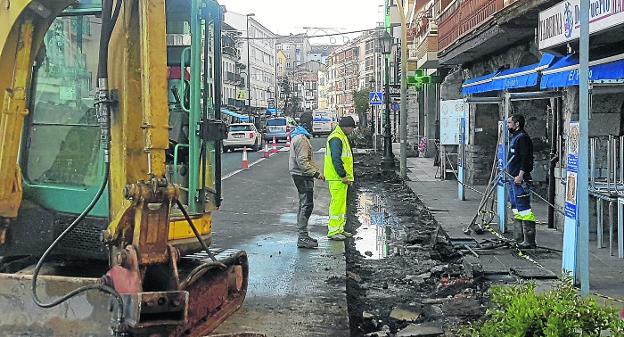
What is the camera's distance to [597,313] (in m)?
Answer: 4.41

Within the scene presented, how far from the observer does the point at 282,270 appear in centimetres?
867

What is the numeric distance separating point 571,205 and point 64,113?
186 inches

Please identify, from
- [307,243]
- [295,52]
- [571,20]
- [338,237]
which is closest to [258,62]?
[295,52]

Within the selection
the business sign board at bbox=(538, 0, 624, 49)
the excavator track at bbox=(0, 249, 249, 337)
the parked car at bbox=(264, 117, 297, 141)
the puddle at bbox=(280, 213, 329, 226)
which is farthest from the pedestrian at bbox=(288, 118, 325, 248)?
the parked car at bbox=(264, 117, 297, 141)

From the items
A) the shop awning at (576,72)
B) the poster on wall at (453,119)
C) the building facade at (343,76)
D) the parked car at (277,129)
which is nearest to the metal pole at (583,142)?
the shop awning at (576,72)

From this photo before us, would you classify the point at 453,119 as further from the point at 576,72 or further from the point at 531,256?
the point at 576,72

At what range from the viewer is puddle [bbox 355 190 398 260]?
10.8 m

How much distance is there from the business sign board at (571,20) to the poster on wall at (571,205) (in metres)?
1.20

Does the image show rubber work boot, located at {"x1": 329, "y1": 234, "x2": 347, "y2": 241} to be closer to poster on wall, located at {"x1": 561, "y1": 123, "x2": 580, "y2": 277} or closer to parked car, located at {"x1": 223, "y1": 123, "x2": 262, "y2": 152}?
poster on wall, located at {"x1": 561, "y1": 123, "x2": 580, "y2": 277}

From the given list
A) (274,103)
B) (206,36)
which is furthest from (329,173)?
(274,103)

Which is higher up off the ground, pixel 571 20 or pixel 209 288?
pixel 571 20

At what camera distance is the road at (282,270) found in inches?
254

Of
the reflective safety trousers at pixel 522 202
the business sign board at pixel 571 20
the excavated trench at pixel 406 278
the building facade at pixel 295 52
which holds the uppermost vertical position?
the building facade at pixel 295 52

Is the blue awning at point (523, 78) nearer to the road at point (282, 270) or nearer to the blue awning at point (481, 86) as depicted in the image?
the blue awning at point (481, 86)
